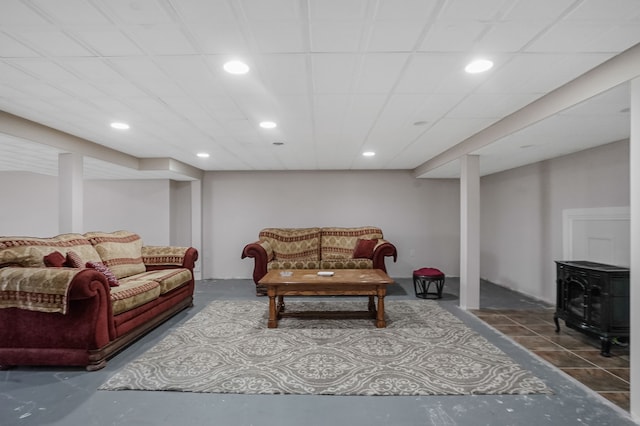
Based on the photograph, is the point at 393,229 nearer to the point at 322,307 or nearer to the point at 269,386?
the point at 322,307

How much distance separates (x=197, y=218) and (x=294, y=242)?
220 cm

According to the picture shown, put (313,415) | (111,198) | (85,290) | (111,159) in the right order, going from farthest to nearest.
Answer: (111,198)
(111,159)
(85,290)
(313,415)

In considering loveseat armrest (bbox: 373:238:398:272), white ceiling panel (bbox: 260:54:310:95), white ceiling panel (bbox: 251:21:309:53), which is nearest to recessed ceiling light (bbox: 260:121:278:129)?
white ceiling panel (bbox: 260:54:310:95)

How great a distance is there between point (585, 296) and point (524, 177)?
2586mm

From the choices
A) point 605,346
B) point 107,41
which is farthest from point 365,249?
point 107,41

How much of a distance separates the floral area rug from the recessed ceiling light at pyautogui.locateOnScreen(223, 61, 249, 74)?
234 cm

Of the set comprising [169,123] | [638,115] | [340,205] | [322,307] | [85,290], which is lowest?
[322,307]

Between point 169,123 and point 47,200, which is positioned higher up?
point 169,123

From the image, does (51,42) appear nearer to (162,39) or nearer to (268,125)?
(162,39)

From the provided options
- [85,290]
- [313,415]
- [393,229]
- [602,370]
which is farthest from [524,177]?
[85,290]

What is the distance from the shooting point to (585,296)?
2959 mm

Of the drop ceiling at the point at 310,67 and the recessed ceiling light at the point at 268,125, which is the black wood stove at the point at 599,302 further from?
the recessed ceiling light at the point at 268,125

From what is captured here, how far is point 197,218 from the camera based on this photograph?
643 centimetres

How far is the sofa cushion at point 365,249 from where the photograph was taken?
538 centimetres
